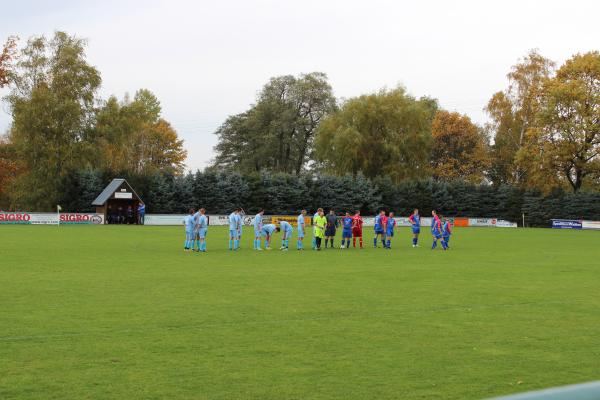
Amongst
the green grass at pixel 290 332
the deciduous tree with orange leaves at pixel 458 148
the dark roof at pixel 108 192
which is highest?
the deciduous tree with orange leaves at pixel 458 148

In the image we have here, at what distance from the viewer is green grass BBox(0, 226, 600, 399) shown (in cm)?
778

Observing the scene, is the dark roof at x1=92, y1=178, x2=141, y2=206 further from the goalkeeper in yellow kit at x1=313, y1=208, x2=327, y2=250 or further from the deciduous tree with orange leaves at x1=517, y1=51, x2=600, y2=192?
the deciduous tree with orange leaves at x1=517, y1=51, x2=600, y2=192

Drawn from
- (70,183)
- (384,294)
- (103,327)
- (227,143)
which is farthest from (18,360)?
(227,143)

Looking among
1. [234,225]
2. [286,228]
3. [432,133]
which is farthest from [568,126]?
[234,225]

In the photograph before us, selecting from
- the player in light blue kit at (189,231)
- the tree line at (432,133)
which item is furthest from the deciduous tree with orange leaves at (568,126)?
the player in light blue kit at (189,231)

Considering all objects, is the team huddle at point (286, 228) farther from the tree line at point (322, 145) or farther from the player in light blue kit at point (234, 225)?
the tree line at point (322, 145)

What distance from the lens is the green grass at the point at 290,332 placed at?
25.5 ft

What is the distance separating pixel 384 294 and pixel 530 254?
16.9 m

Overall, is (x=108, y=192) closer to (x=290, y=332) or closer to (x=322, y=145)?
(x=322, y=145)

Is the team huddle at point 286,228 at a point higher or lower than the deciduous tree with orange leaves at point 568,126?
lower

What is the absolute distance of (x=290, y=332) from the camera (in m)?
10.8

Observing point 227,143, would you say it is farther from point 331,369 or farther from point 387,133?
point 331,369

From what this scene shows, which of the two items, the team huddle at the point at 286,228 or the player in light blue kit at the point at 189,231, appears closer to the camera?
the player in light blue kit at the point at 189,231

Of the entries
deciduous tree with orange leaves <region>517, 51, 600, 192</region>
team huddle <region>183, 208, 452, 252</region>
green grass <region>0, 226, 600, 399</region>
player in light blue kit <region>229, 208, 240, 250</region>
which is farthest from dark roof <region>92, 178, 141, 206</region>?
green grass <region>0, 226, 600, 399</region>
